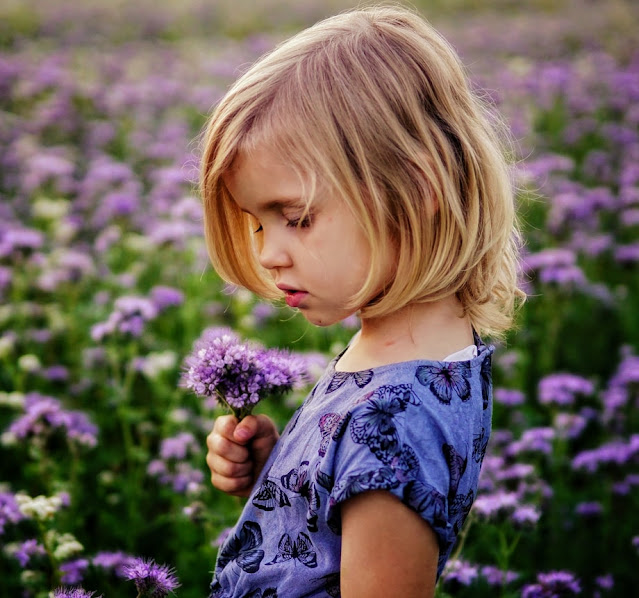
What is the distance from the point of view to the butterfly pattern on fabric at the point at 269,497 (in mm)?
1555

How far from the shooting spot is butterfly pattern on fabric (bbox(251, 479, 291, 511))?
1.55 m

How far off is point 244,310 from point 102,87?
4682 millimetres

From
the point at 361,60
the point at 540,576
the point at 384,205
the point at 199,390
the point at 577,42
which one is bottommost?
the point at 577,42

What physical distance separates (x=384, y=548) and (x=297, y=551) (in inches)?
11.6

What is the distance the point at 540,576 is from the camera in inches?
83.4

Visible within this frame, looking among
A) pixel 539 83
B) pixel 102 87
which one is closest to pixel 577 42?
pixel 539 83

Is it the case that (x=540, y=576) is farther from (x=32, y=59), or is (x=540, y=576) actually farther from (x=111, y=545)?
(x=32, y=59)

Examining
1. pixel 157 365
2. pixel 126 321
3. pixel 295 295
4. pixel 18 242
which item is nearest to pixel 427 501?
pixel 295 295

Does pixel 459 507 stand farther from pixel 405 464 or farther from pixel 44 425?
pixel 44 425

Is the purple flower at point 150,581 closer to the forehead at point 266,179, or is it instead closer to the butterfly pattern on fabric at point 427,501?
the butterfly pattern on fabric at point 427,501

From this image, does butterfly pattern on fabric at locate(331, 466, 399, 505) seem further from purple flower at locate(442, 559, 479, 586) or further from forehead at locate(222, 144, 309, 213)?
purple flower at locate(442, 559, 479, 586)

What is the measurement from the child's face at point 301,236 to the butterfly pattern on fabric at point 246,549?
51cm

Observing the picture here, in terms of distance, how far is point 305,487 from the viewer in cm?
148

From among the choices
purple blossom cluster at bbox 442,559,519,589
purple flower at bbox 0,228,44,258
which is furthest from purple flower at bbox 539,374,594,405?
purple flower at bbox 0,228,44,258
